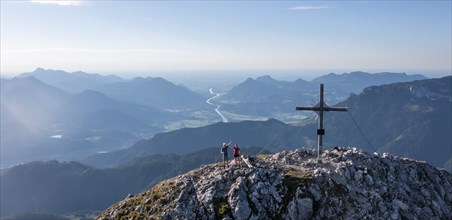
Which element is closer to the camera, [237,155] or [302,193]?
[302,193]

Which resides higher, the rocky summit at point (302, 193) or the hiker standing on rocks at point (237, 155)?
the hiker standing on rocks at point (237, 155)

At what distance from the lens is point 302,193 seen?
36.9 meters

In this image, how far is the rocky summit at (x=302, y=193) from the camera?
36.1 meters

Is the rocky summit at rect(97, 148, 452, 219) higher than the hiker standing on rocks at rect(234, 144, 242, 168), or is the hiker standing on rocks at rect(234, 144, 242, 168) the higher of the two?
the hiker standing on rocks at rect(234, 144, 242, 168)

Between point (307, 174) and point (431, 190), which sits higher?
A: point (307, 174)

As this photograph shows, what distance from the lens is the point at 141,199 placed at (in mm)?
42250

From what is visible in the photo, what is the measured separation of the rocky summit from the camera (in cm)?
3612

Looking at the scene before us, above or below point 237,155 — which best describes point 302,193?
below

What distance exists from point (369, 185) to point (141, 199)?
2397 cm

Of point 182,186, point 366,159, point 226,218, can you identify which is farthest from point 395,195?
point 182,186

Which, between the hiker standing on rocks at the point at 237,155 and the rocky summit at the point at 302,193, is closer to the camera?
the rocky summit at the point at 302,193

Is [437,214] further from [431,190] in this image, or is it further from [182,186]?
[182,186]

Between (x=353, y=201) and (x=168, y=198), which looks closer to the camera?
(x=353, y=201)

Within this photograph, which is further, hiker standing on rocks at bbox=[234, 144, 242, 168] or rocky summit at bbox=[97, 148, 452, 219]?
hiker standing on rocks at bbox=[234, 144, 242, 168]
